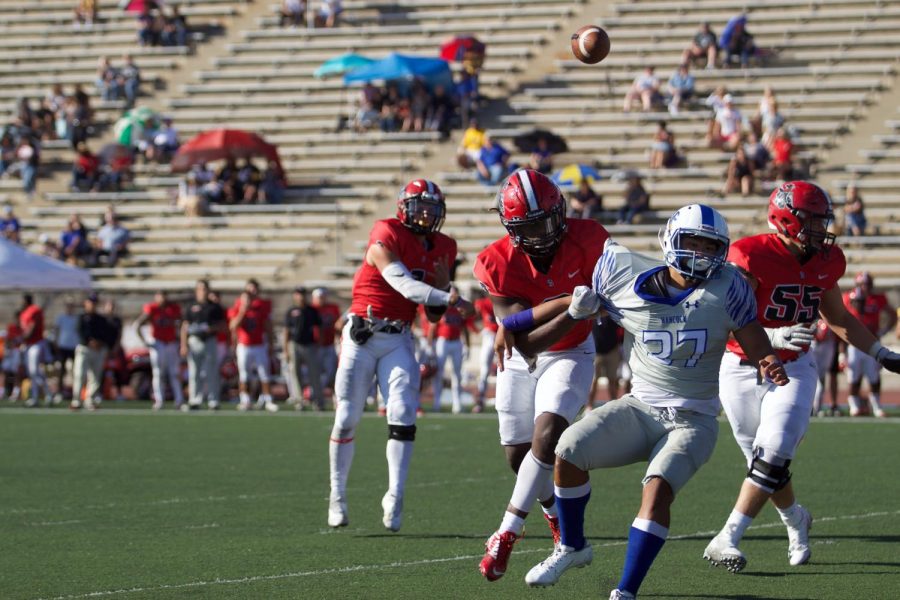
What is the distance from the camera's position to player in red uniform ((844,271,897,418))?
1925 centimetres

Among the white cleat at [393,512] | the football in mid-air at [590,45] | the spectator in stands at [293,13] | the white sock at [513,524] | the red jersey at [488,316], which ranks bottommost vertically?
the red jersey at [488,316]

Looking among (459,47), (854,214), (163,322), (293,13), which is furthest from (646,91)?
(163,322)

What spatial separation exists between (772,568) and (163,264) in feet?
73.9

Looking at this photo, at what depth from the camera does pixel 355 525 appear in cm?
939

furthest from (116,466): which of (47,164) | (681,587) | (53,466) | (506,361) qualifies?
(47,164)

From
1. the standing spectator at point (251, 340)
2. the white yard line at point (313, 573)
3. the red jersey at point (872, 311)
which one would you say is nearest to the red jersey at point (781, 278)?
the white yard line at point (313, 573)

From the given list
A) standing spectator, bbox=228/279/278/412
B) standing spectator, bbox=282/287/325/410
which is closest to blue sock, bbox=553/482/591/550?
standing spectator, bbox=282/287/325/410

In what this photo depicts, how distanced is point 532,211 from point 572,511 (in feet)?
5.00

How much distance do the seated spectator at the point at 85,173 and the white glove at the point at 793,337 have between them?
2602 cm

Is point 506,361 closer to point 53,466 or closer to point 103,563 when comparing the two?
point 103,563

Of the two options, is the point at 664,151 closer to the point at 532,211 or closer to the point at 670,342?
the point at 532,211

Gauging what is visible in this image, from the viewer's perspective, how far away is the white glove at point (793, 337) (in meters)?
7.30

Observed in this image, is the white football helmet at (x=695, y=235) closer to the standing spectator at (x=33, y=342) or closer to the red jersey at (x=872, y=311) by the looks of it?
the red jersey at (x=872, y=311)

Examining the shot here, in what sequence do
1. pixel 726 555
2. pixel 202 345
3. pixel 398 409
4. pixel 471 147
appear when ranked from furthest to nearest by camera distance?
1. pixel 471 147
2. pixel 202 345
3. pixel 398 409
4. pixel 726 555
